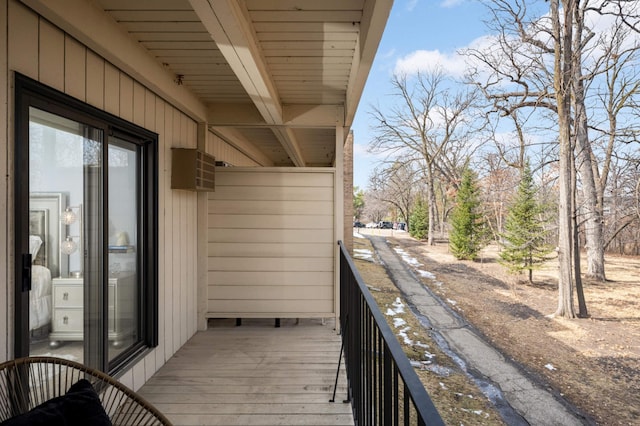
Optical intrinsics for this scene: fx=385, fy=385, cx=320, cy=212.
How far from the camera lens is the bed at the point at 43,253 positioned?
163cm

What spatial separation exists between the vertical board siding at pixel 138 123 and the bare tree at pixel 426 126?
14640mm

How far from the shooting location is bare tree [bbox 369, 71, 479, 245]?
18031 millimetres

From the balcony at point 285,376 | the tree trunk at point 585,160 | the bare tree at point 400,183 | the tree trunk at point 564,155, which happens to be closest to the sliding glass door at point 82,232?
the balcony at point 285,376

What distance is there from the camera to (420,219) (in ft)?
70.5

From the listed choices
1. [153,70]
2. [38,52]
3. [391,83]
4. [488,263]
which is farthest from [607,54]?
[38,52]

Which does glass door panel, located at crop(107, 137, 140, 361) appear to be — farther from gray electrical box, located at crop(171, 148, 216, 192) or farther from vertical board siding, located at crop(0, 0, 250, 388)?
gray electrical box, located at crop(171, 148, 216, 192)

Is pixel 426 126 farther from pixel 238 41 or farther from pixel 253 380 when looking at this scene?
pixel 238 41

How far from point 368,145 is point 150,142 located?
15.9 m

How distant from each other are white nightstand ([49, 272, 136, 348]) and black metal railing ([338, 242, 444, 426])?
4.63ft

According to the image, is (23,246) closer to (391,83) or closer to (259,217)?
(259,217)

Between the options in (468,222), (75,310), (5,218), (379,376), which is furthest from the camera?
(468,222)

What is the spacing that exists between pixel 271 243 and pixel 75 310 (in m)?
1.98

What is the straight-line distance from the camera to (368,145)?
17984mm

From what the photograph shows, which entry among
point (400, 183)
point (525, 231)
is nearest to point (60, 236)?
point (525, 231)
